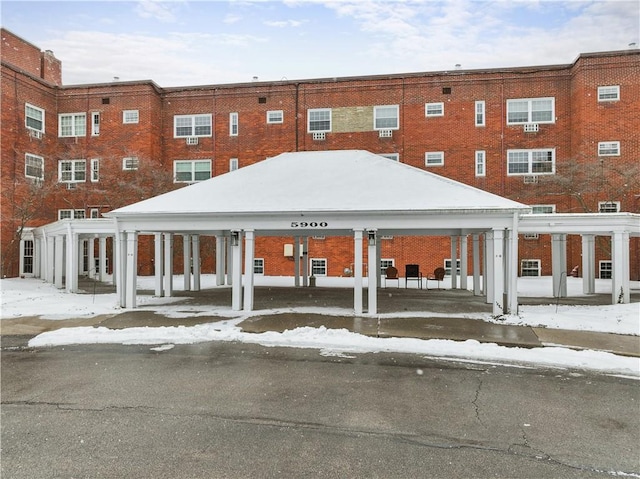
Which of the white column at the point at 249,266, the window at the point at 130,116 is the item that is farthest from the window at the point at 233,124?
the white column at the point at 249,266

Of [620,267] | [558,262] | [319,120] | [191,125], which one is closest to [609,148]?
[558,262]

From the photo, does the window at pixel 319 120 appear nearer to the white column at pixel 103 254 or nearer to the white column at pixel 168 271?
the white column at pixel 168 271

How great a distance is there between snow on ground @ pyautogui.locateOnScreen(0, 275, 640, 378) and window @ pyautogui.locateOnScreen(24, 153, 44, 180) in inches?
533

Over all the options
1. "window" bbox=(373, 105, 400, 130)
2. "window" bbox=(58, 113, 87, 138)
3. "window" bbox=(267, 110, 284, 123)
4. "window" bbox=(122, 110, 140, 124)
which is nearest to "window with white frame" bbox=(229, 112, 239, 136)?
"window" bbox=(267, 110, 284, 123)

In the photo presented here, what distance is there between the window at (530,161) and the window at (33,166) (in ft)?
101

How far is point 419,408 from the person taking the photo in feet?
20.8

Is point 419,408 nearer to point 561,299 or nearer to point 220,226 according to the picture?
point 220,226

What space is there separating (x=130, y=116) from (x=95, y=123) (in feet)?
8.90

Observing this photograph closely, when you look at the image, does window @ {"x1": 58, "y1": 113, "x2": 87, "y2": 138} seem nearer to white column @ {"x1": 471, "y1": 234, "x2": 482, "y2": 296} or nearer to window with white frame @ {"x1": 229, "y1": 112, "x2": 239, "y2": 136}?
window with white frame @ {"x1": 229, "y1": 112, "x2": 239, "y2": 136}

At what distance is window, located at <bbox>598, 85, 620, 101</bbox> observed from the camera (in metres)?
26.1

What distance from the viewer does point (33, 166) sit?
28766mm

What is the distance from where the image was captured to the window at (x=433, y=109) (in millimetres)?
28984

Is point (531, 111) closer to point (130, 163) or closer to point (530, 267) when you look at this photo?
point (530, 267)

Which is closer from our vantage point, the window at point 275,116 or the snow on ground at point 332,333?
the snow on ground at point 332,333
